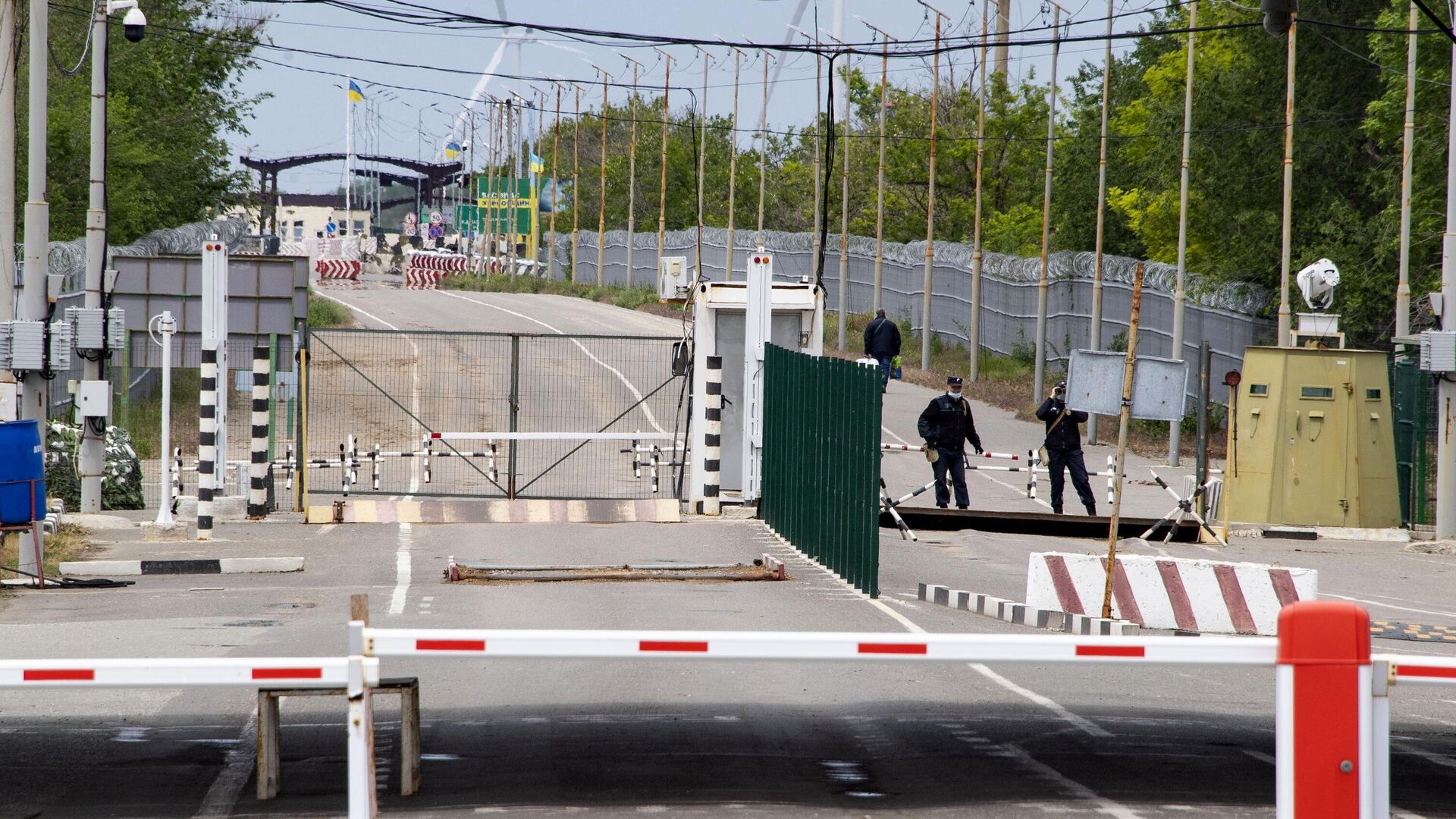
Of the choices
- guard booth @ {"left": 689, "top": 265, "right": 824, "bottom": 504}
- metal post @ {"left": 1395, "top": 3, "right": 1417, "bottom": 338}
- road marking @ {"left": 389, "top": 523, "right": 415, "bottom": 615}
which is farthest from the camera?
metal post @ {"left": 1395, "top": 3, "right": 1417, "bottom": 338}

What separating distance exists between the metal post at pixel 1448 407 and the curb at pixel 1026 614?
10314mm

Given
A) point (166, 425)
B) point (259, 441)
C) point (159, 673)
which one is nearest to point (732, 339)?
point (259, 441)

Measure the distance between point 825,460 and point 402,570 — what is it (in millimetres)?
4221

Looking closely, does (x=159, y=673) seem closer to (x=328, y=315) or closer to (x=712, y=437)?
(x=712, y=437)

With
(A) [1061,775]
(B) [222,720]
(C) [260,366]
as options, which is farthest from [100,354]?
(A) [1061,775]

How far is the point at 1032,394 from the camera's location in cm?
4047

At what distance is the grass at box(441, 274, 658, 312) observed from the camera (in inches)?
2515

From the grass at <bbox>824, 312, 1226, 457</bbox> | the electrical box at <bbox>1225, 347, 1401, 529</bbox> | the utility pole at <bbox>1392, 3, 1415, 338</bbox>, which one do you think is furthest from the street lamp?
the utility pole at <bbox>1392, 3, 1415, 338</bbox>

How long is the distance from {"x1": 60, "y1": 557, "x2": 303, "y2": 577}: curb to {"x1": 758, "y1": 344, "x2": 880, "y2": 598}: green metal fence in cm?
512

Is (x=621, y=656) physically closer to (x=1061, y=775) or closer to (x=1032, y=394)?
(x=1061, y=775)

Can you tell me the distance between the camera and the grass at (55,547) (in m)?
15.4

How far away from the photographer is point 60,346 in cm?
1672

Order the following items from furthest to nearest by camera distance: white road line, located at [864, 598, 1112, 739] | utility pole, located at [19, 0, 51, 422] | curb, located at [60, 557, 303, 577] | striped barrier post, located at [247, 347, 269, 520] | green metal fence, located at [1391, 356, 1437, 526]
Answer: green metal fence, located at [1391, 356, 1437, 526], striped barrier post, located at [247, 347, 269, 520], utility pole, located at [19, 0, 51, 422], curb, located at [60, 557, 303, 577], white road line, located at [864, 598, 1112, 739]

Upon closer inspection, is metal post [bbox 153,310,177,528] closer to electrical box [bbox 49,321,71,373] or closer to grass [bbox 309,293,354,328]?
electrical box [bbox 49,321,71,373]
